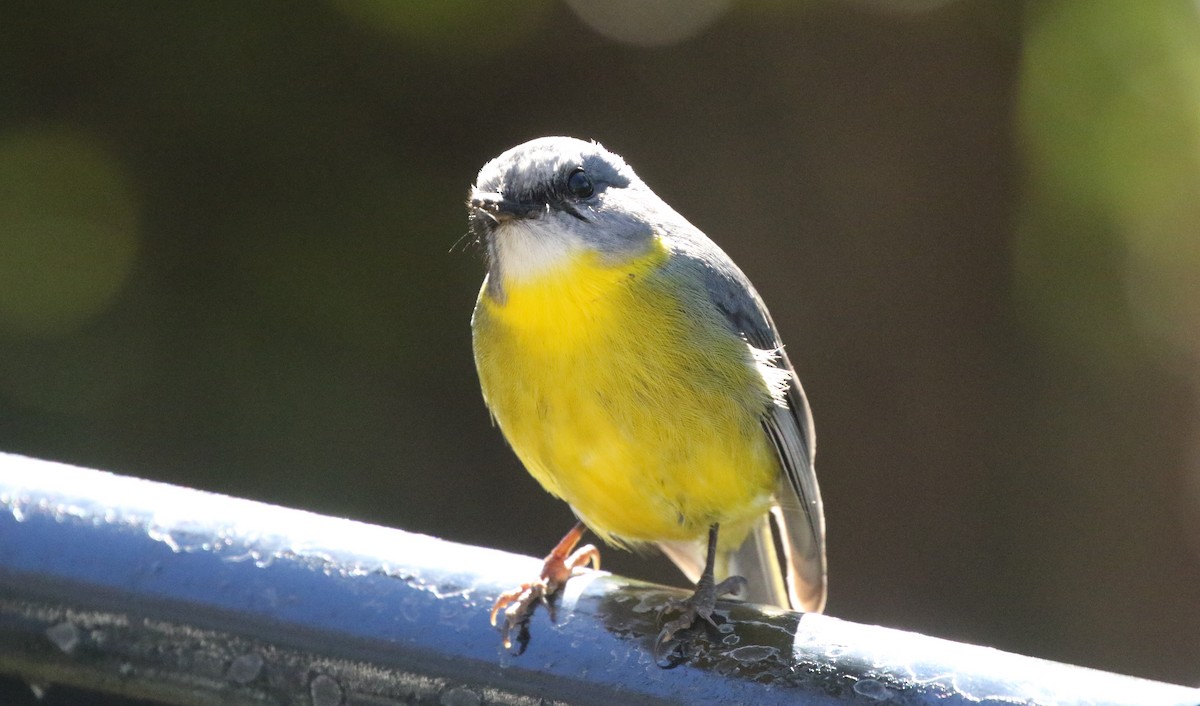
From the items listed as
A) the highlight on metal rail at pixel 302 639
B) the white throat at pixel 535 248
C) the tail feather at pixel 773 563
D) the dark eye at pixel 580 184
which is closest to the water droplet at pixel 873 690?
the highlight on metal rail at pixel 302 639

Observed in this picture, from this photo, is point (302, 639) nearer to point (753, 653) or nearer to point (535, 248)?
point (753, 653)

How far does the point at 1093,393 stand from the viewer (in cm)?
621

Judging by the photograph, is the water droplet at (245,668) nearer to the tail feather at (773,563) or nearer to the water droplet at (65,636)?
the water droplet at (65,636)

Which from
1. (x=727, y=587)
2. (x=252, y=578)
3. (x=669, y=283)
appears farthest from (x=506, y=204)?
(x=252, y=578)

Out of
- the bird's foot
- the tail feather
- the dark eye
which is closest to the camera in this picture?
the bird's foot

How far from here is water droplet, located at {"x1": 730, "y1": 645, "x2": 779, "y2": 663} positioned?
92.7 inches

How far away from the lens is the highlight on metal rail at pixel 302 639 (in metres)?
2.27

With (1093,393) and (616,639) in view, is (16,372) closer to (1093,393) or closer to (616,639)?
(616,639)

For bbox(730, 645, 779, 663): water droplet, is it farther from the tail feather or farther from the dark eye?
the tail feather

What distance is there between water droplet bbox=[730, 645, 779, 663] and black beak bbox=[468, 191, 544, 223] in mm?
1474

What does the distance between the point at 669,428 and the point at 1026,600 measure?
3.56m

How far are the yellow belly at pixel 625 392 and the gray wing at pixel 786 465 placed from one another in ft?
0.47

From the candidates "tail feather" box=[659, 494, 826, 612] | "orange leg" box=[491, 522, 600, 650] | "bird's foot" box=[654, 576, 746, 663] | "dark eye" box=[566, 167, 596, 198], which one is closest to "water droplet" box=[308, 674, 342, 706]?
"orange leg" box=[491, 522, 600, 650]

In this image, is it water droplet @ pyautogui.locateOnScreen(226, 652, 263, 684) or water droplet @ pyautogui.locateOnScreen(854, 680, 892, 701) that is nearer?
water droplet @ pyautogui.locateOnScreen(854, 680, 892, 701)
